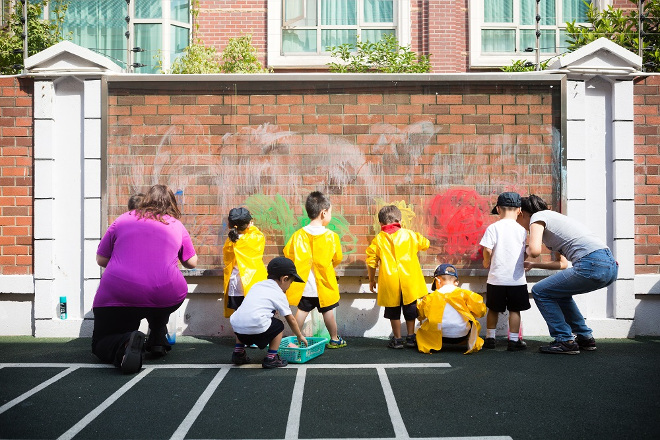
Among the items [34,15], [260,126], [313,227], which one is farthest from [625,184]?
[34,15]

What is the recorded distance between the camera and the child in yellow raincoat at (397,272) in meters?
7.10

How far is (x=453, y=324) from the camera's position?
22.4 feet

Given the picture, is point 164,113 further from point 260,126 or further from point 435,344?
point 435,344

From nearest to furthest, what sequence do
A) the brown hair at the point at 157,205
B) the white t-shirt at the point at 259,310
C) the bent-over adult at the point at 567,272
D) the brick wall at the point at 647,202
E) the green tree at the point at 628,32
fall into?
1. the white t-shirt at the point at 259,310
2. the brown hair at the point at 157,205
3. the bent-over adult at the point at 567,272
4. the brick wall at the point at 647,202
5. the green tree at the point at 628,32

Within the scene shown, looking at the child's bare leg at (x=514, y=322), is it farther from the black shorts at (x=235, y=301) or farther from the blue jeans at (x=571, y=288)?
the black shorts at (x=235, y=301)

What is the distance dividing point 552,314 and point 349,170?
2740mm

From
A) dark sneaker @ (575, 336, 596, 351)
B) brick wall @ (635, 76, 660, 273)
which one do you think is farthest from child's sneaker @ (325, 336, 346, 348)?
brick wall @ (635, 76, 660, 273)

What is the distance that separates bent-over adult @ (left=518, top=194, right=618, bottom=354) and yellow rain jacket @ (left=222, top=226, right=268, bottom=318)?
277 cm

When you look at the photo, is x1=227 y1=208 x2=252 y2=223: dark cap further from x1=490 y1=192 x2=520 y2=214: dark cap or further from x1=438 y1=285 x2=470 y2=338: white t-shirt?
x1=490 y1=192 x2=520 y2=214: dark cap

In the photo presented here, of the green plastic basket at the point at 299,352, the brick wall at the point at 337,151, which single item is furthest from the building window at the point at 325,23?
the green plastic basket at the point at 299,352

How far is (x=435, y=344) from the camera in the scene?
685 centimetres

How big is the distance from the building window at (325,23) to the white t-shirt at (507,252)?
23.3 feet

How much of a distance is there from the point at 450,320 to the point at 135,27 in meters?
9.35

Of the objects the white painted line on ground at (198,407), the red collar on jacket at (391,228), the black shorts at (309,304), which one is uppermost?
the red collar on jacket at (391,228)
